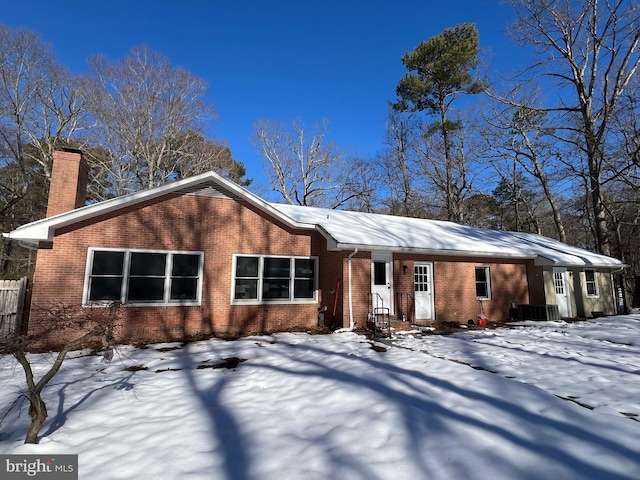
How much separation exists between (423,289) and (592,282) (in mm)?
9936

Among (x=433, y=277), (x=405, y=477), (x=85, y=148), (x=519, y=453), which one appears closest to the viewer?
(x=405, y=477)

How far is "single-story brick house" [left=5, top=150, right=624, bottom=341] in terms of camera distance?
28.4 feet

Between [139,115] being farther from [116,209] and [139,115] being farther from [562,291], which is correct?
[562,291]

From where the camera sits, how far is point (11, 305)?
8422 millimetres

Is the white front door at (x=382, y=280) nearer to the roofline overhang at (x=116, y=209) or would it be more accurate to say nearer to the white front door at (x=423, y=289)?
the white front door at (x=423, y=289)

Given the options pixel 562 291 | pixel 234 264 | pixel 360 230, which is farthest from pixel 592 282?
pixel 234 264

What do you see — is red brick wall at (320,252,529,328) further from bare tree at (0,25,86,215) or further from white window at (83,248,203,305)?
bare tree at (0,25,86,215)

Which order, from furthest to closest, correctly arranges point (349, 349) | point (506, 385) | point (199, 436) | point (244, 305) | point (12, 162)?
point (12, 162)
point (244, 305)
point (349, 349)
point (506, 385)
point (199, 436)

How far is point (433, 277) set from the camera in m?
12.0

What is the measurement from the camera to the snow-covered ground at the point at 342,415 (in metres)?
3.09

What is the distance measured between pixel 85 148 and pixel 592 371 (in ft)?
82.8

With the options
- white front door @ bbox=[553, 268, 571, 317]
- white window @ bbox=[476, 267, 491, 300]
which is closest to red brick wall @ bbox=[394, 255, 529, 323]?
white window @ bbox=[476, 267, 491, 300]

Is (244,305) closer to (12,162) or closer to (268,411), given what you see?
(268,411)

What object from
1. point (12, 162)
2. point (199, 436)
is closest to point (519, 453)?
point (199, 436)
